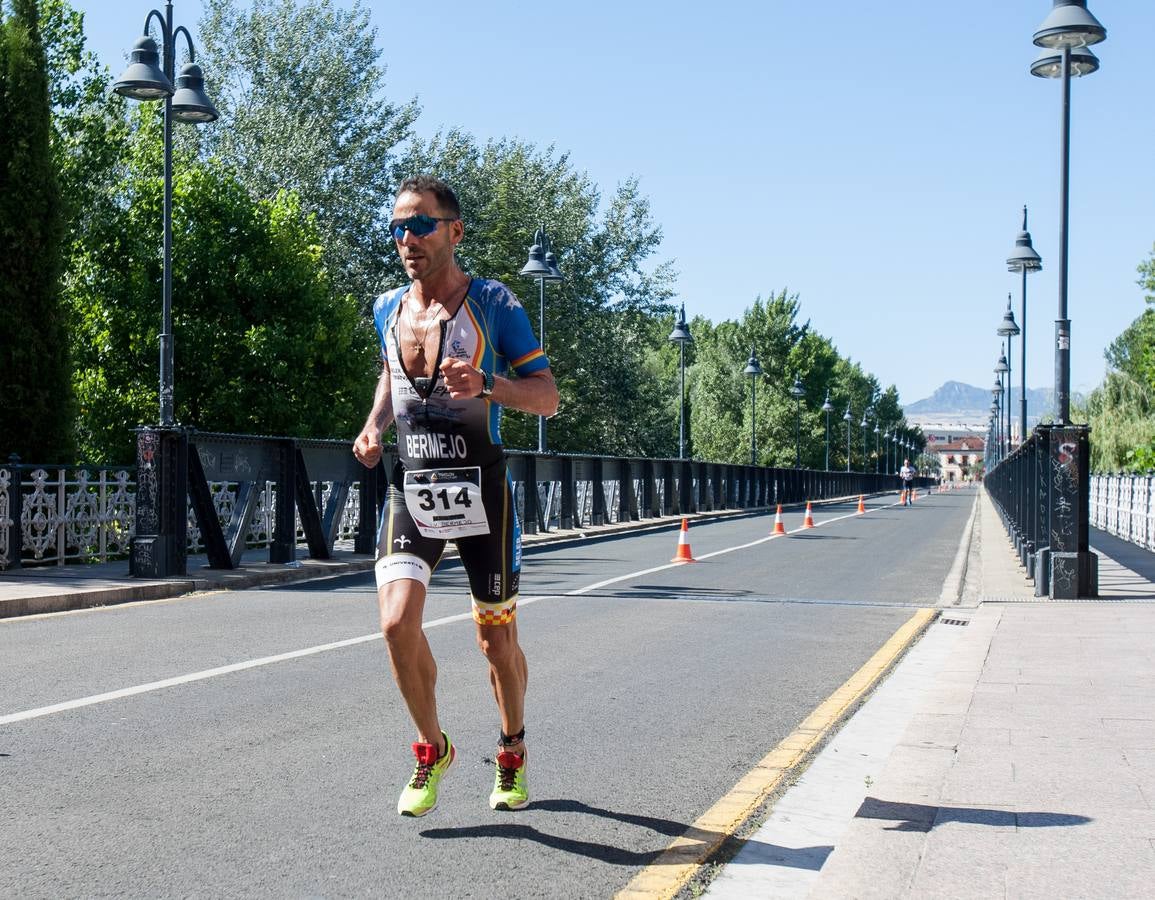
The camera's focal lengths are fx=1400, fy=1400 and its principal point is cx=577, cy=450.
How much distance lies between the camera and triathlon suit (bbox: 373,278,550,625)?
4.42 metres

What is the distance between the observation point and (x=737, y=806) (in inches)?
199

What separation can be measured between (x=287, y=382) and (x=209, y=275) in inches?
124

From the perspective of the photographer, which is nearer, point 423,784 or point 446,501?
point 446,501

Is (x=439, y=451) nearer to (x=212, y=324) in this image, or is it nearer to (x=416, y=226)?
(x=416, y=226)

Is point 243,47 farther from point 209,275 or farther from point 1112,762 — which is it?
point 1112,762

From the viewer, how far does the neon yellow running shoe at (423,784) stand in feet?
14.9

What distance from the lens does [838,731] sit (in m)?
6.64

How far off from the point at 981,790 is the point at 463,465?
7.53ft

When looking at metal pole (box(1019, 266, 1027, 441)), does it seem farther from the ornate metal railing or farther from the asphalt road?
Result: the asphalt road

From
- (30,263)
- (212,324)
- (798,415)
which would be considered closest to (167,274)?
(30,263)

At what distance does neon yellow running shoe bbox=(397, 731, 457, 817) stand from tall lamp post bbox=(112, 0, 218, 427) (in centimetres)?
1051

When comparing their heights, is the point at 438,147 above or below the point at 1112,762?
above

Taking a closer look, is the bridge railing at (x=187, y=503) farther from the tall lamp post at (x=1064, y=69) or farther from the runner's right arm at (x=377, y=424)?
the runner's right arm at (x=377, y=424)

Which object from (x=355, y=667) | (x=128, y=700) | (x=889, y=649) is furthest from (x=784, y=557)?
(x=128, y=700)
